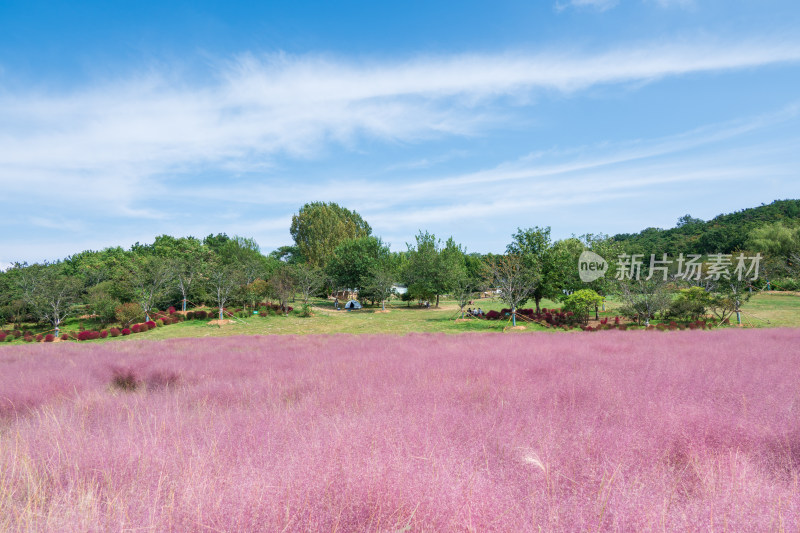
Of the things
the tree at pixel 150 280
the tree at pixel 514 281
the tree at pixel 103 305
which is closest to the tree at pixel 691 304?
the tree at pixel 514 281

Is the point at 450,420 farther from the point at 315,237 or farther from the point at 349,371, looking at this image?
the point at 315,237

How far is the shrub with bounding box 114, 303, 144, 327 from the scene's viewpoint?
26906mm

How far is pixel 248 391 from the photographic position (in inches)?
184

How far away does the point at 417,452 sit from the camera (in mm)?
2711

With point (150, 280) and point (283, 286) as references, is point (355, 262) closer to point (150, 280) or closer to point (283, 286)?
point (283, 286)

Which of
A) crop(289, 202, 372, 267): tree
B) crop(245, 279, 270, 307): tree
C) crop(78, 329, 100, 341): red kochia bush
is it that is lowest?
crop(78, 329, 100, 341): red kochia bush

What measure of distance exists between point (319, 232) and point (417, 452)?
59442 millimetres

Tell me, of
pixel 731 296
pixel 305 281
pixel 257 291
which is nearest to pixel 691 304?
pixel 731 296

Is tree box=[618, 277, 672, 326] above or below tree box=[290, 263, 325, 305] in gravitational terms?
below

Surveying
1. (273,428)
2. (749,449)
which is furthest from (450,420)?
(749,449)

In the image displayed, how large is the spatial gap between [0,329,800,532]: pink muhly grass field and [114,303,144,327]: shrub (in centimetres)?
2597

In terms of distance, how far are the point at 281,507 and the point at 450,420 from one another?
5.85ft

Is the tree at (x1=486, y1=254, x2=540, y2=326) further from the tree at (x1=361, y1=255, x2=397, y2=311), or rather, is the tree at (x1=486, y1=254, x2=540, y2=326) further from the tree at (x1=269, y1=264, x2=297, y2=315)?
the tree at (x1=269, y1=264, x2=297, y2=315)

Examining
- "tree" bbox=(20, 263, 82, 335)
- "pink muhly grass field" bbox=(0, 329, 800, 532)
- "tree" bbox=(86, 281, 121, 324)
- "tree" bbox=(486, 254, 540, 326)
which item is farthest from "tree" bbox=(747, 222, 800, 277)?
"tree" bbox=(20, 263, 82, 335)
